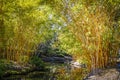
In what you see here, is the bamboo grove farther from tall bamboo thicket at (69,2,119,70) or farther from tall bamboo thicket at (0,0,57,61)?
tall bamboo thicket at (0,0,57,61)

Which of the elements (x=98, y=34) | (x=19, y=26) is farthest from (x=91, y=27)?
(x=19, y=26)

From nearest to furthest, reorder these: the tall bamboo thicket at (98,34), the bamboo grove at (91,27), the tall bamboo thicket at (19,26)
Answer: the tall bamboo thicket at (98,34)
the bamboo grove at (91,27)
the tall bamboo thicket at (19,26)

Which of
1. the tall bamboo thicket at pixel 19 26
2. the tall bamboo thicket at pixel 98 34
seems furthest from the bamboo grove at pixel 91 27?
the tall bamboo thicket at pixel 19 26

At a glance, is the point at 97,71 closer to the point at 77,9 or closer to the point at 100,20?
the point at 100,20

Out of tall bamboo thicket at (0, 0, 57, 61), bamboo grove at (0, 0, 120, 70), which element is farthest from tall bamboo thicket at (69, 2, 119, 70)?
tall bamboo thicket at (0, 0, 57, 61)

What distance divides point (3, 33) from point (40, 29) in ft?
33.1

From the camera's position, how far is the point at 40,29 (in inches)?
1153

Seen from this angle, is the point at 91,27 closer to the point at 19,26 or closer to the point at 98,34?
the point at 98,34

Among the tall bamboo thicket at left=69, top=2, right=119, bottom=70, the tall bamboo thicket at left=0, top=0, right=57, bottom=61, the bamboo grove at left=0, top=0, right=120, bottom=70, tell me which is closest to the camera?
the tall bamboo thicket at left=69, top=2, right=119, bottom=70

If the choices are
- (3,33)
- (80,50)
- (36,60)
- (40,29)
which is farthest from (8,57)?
(80,50)

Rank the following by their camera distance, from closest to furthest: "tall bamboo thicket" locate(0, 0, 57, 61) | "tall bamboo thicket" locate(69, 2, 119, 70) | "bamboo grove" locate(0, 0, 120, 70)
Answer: "tall bamboo thicket" locate(69, 2, 119, 70)
"bamboo grove" locate(0, 0, 120, 70)
"tall bamboo thicket" locate(0, 0, 57, 61)

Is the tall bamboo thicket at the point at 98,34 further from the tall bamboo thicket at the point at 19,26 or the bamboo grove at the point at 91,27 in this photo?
the tall bamboo thicket at the point at 19,26

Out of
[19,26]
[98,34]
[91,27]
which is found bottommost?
[98,34]

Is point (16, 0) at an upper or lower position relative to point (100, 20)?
upper
